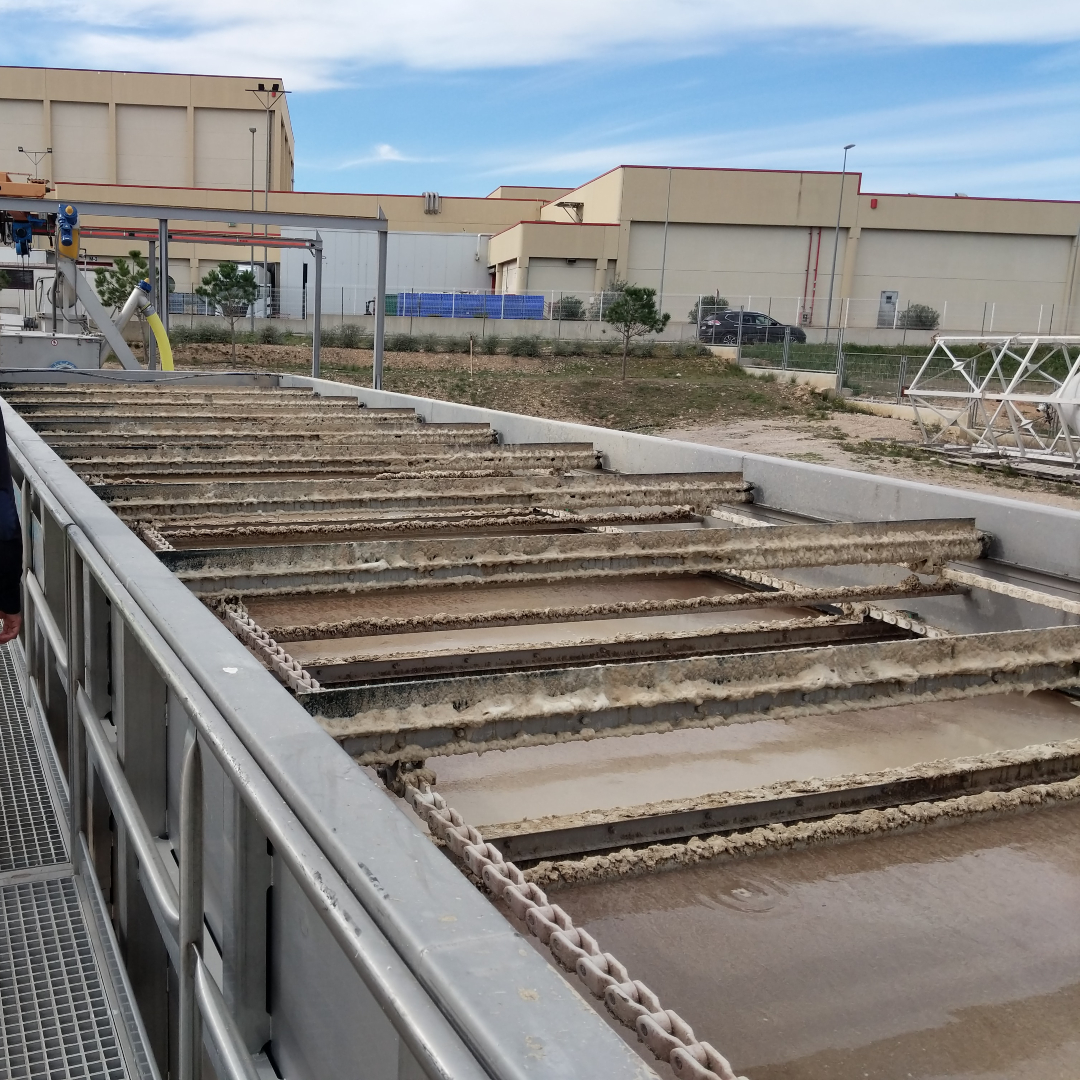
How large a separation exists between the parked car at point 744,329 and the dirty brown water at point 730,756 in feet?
122

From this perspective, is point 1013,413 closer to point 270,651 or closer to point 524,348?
point 270,651

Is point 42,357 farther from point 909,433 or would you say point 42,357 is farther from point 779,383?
point 779,383

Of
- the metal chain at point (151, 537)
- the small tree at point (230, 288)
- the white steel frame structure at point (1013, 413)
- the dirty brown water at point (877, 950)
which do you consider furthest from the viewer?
the small tree at point (230, 288)

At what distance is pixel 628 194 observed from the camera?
155 ft

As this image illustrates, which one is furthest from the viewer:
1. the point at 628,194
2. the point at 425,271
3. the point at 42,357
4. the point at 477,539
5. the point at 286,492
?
the point at 425,271

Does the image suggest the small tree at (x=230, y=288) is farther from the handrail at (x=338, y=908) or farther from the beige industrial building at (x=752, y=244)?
the handrail at (x=338, y=908)

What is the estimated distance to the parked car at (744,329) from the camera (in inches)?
1594

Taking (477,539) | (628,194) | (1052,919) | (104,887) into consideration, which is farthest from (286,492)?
(628,194)

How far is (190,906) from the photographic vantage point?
1819 mm

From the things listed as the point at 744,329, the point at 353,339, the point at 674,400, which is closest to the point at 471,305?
the point at 353,339

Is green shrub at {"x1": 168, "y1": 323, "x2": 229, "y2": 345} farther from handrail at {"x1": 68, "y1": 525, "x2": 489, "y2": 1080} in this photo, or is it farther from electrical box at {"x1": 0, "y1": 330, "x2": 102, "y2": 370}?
handrail at {"x1": 68, "y1": 525, "x2": 489, "y2": 1080}

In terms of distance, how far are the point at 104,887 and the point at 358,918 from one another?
6.50ft

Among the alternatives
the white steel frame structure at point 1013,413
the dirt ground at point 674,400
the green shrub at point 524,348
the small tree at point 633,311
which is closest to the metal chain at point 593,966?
the white steel frame structure at point 1013,413

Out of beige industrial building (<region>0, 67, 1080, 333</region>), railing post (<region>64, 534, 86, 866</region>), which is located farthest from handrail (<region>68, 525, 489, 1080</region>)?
beige industrial building (<region>0, 67, 1080, 333</region>)
